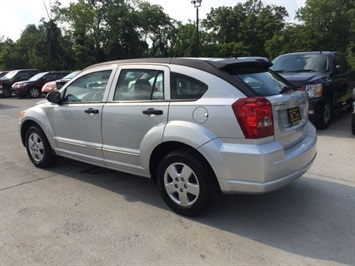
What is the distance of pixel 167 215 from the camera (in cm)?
392

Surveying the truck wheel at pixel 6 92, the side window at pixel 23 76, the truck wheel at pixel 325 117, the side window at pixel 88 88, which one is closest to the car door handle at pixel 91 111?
the side window at pixel 88 88

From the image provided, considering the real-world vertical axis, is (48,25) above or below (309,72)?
above

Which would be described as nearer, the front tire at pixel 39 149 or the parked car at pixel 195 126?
the parked car at pixel 195 126

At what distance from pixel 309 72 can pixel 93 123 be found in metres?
5.98

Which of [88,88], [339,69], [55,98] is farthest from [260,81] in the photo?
[339,69]

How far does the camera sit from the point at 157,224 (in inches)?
146

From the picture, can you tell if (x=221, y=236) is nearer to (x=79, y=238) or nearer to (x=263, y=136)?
(x=263, y=136)

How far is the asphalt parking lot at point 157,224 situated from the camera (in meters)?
3.13

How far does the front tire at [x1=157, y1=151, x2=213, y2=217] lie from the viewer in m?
3.59

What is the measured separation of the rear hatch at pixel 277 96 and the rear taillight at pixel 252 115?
84 millimetres

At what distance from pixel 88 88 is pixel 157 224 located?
7.09 ft

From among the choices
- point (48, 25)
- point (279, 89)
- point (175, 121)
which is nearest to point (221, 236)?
point (175, 121)

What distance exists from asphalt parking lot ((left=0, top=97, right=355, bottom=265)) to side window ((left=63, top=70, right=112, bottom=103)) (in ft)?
3.85

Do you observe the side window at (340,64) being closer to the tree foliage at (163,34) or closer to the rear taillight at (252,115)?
the rear taillight at (252,115)
